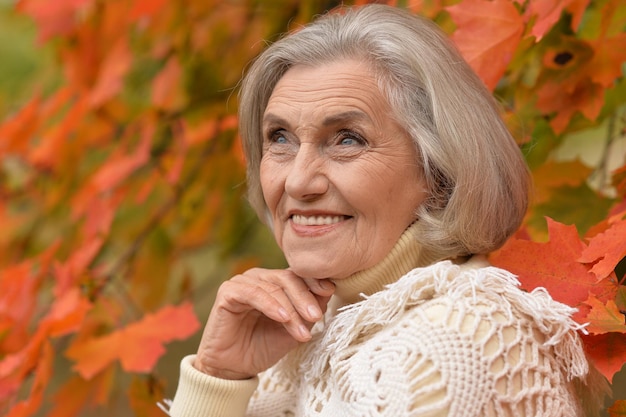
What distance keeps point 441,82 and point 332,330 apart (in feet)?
1.66

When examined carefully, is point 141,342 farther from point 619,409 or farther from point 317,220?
point 619,409

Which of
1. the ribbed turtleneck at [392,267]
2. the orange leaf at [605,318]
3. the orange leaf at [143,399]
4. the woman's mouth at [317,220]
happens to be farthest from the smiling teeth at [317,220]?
the orange leaf at [143,399]

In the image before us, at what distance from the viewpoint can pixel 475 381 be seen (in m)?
1.25

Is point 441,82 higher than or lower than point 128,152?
higher

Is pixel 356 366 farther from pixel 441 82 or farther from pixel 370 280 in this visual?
pixel 441 82

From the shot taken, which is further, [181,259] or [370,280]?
[181,259]

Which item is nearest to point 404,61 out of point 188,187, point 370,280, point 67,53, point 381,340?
point 370,280

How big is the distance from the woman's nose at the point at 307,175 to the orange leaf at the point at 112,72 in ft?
4.47

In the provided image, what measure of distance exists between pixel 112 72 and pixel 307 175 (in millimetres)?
1457

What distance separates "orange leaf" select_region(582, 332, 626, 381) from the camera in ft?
4.63

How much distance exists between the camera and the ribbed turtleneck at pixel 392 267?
1.51 meters

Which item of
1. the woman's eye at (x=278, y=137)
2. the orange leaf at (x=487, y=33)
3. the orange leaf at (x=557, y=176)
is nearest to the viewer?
the woman's eye at (x=278, y=137)

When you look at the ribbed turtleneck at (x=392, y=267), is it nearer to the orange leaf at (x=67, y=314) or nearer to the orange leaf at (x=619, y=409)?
the orange leaf at (x=619, y=409)

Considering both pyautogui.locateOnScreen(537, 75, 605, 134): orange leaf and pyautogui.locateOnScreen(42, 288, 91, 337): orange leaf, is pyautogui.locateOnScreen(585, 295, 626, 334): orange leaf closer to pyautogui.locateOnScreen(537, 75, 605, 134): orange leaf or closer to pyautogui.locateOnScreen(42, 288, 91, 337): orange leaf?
pyautogui.locateOnScreen(537, 75, 605, 134): orange leaf
